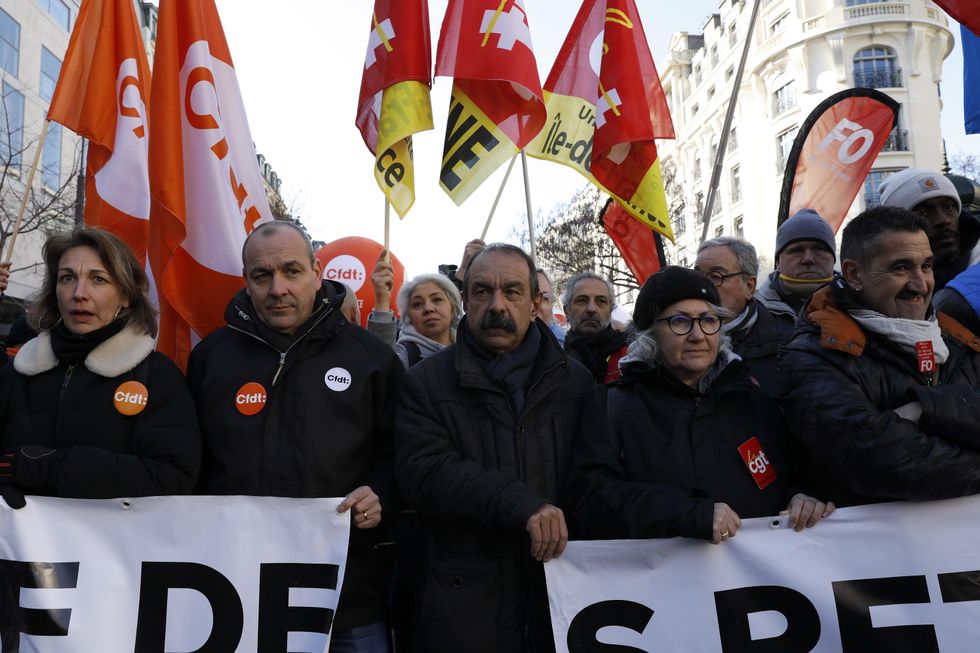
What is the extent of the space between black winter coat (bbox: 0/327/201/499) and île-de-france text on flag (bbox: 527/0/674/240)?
3.55 meters

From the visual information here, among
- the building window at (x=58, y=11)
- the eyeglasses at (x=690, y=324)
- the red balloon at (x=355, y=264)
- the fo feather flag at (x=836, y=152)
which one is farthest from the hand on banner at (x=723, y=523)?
the building window at (x=58, y=11)

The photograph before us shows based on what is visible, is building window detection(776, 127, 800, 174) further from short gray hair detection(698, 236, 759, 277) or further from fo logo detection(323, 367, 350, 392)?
fo logo detection(323, 367, 350, 392)

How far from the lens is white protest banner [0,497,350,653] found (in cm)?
263

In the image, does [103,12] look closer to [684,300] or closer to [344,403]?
[344,403]

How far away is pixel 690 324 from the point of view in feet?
8.84

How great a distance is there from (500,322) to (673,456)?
28.9 inches

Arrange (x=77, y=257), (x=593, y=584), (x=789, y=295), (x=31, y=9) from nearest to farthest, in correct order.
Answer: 1. (x=593, y=584)
2. (x=77, y=257)
3. (x=789, y=295)
4. (x=31, y=9)

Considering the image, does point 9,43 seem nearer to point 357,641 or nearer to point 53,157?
point 53,157

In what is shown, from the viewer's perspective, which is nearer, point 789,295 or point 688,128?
point 789,295

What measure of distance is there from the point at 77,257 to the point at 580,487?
1.98 m

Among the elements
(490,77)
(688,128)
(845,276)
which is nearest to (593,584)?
(845,276)

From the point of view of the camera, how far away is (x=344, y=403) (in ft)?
9.04

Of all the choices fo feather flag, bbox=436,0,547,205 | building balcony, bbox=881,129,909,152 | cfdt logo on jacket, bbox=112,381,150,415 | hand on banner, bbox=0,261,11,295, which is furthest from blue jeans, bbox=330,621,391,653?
building balcony, bbox=881,129,909,152

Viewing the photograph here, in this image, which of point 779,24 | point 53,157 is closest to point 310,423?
point 53,157
